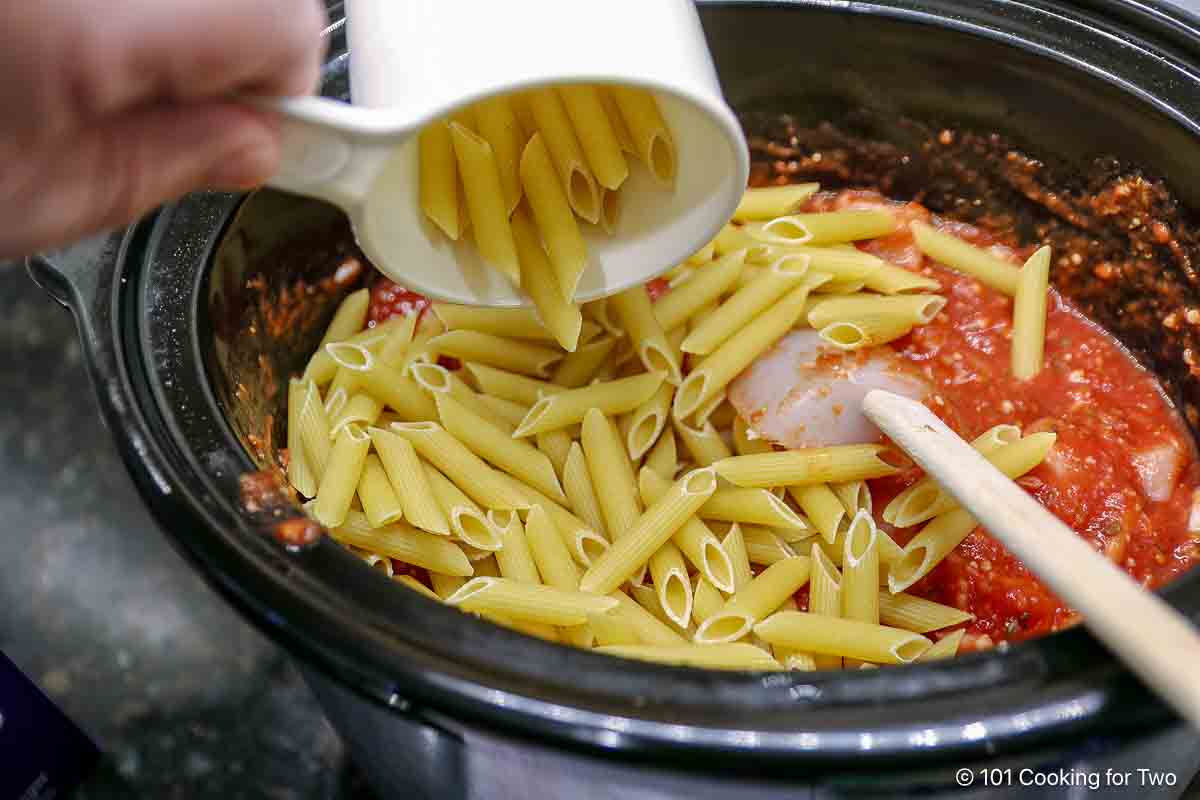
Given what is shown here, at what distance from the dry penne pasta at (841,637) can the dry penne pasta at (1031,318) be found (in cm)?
40

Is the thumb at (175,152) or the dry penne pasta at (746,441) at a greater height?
the thumb at (175,152)

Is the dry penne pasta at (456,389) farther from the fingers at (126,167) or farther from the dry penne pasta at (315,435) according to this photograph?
the fingers at (126,167)

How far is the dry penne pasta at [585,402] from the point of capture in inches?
43.1

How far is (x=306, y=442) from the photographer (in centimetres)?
105

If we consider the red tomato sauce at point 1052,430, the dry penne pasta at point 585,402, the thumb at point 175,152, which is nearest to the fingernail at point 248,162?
the thumb at point 175,152

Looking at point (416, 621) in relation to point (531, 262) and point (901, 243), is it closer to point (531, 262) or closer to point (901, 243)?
point (531, 262)

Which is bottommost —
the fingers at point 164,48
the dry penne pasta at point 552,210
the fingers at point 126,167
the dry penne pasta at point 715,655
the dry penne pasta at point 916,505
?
the dry penne pasta at point 916,505

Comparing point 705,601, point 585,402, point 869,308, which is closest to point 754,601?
point 705,601

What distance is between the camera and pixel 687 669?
27.3 inches

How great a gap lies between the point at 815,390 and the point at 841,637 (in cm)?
28

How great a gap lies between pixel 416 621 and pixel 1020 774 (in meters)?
0.41

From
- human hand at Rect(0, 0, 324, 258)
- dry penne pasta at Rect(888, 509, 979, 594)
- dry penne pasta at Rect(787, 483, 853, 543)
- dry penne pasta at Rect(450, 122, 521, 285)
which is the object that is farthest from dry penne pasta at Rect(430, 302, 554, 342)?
human hand at Rect(0, 0, 324, 258)

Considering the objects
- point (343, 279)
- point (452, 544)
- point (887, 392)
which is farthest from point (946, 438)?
point (343, 279)

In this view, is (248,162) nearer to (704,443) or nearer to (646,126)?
(646,126)
